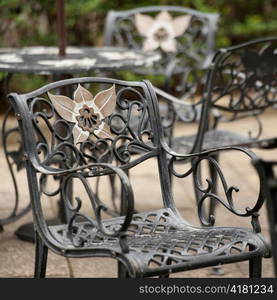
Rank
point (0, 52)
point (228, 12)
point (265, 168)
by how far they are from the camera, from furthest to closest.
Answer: point (228, 12) → point (0, 52) → point (265, 168)

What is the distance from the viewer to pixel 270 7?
30.2ft

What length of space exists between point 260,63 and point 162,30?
70.0 inches

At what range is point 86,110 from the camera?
133 inches

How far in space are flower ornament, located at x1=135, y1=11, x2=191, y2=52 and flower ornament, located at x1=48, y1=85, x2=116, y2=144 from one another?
2538mm

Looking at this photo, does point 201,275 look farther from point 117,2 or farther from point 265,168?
point 117,2

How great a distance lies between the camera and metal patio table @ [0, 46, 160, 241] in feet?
13.7

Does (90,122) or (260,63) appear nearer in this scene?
(90,122)

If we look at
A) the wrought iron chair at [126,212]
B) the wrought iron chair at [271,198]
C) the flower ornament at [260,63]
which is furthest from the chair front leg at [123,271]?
the flower ornament at [260,63]

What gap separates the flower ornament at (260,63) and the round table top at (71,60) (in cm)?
56

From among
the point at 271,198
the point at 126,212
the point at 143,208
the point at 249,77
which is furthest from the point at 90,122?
the point at 143,208

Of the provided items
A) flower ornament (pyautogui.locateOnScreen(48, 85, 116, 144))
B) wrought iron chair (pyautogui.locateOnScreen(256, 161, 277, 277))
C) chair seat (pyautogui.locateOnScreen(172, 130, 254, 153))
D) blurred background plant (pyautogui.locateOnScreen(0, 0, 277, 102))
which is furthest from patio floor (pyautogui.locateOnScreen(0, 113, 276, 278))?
wrought iron chair (pyautogui.locateOnScreen(256, 161, 277, 277))

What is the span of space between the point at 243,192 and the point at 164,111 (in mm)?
857

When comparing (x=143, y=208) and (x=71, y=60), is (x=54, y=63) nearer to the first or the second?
(x=71, y=60)

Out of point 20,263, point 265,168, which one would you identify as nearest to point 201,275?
point 20,263
